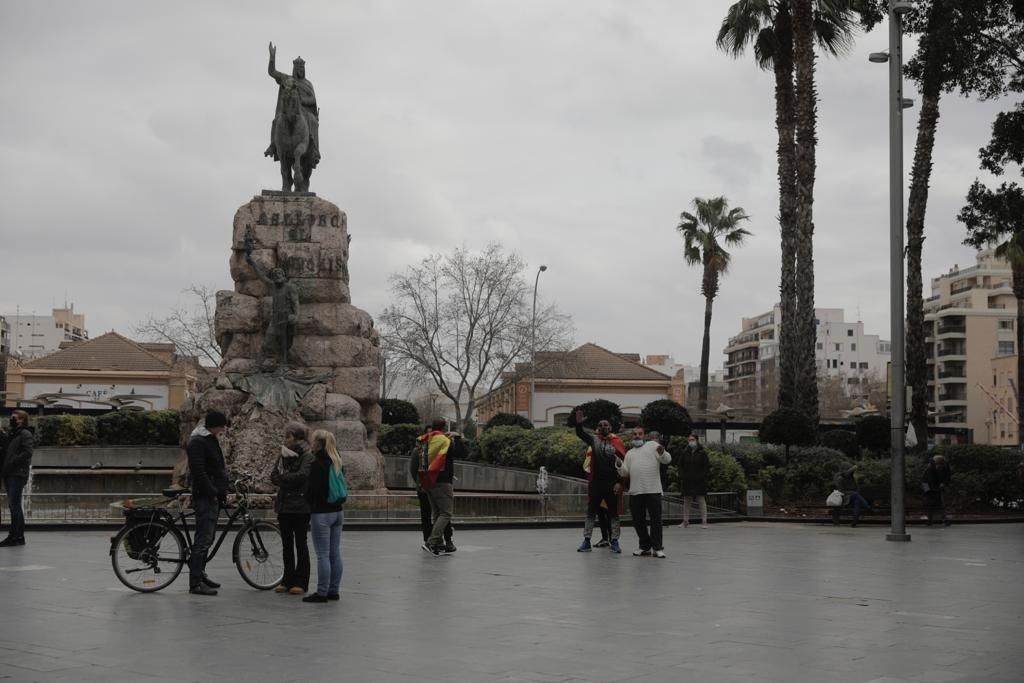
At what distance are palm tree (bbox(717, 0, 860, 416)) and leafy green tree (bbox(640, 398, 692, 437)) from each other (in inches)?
100

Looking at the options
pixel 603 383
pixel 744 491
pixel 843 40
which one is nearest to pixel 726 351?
pixel 603 383

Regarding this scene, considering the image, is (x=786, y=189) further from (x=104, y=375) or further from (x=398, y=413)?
(x=104, y=375)

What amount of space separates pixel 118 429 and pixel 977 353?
77801 millimetres

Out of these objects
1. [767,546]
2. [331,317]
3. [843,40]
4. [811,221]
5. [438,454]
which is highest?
[843,40]

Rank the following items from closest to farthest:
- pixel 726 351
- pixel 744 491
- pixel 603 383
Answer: pixel 744 491
pixel 603 383
pixel 726 351

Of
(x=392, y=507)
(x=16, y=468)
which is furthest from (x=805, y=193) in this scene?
(x=16, y=468)

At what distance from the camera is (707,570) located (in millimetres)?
13539

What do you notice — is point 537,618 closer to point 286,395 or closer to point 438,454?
point 438,454

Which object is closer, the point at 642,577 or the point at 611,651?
the point at 611,651

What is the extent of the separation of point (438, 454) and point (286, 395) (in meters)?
7.81

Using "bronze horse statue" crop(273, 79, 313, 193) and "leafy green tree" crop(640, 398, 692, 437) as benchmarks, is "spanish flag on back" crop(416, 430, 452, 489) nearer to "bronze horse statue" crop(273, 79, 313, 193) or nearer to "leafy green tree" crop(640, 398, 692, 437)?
"bronze horse statue" crop(273, 79, 313, 193)

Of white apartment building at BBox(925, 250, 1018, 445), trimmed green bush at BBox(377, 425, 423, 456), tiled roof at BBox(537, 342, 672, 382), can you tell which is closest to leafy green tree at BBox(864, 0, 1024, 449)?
trimmed green bush at BBox(377, 425, 423, 456)

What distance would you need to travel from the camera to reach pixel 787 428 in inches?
1133

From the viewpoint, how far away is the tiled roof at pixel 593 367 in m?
63.2
